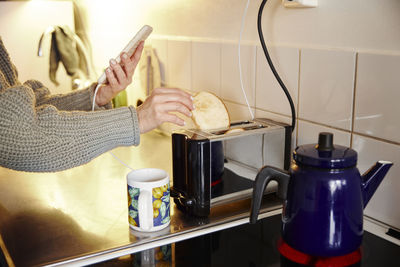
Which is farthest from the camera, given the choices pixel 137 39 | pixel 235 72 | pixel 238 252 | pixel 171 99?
pixel 235 72

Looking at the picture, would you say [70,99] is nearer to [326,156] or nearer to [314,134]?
[314,134]

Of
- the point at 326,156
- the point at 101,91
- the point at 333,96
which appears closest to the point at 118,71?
the point at 101,91

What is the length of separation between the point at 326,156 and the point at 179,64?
36.7 inches

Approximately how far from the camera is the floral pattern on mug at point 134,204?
0.86m

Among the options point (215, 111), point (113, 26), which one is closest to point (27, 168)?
point (215, 111)

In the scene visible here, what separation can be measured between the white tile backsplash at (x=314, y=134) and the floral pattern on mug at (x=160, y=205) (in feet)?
1.22

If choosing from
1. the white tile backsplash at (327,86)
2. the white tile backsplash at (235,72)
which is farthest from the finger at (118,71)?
the white tile backsplash at (327,86)

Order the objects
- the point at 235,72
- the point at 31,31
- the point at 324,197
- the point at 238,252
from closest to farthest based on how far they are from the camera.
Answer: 1. the point at 324,197
2. the point at 238,252
3. the point at 235,72
4. the point at 31,31

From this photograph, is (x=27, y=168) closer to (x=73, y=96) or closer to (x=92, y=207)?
(x=92, y=207)

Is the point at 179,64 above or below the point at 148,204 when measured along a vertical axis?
above

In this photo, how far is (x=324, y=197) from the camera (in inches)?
27.4

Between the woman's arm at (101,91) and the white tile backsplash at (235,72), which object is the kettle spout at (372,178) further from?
the woman's arm at (101,91)

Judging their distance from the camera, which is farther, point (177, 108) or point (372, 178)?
point (177, 108)

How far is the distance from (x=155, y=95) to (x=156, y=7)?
764mm
